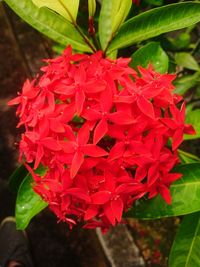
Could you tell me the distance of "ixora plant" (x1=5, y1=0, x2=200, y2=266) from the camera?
92cm

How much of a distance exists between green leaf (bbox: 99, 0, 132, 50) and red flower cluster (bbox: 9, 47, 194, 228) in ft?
0.47

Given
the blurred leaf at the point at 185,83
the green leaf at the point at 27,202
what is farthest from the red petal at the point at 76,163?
the blurred leaf at the point at 185,83

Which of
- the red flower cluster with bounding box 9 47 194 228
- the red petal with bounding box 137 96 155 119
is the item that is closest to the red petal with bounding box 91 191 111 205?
the red flower cluster with bounding box 9 47 194 228

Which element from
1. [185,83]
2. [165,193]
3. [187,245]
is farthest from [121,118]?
[185,83]

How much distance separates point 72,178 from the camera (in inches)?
34.7

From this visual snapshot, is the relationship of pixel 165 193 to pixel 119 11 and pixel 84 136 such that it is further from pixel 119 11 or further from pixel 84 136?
pixel 119 11

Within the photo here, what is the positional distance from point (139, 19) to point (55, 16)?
0.82ft

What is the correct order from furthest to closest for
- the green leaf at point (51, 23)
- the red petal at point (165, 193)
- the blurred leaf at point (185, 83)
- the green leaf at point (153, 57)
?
the blurred leaf at point (185, 83) < the green leaf at point (153, 57) < the green leaf at point (51, 23) < the red petal at point (165, 193)

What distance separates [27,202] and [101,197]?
387 mm

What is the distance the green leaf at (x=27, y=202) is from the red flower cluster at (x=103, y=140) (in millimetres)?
205

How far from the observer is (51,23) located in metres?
1.14

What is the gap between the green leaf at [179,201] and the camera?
1.09m

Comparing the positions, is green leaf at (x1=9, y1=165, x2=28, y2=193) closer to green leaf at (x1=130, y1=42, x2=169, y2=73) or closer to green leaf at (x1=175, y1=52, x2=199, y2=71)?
green leaf at (x1=130, y1=42, x2=169, y2=73)

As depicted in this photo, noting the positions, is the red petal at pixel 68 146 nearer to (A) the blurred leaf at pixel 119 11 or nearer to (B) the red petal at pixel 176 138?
(B) the red petal at pixel 176 138
